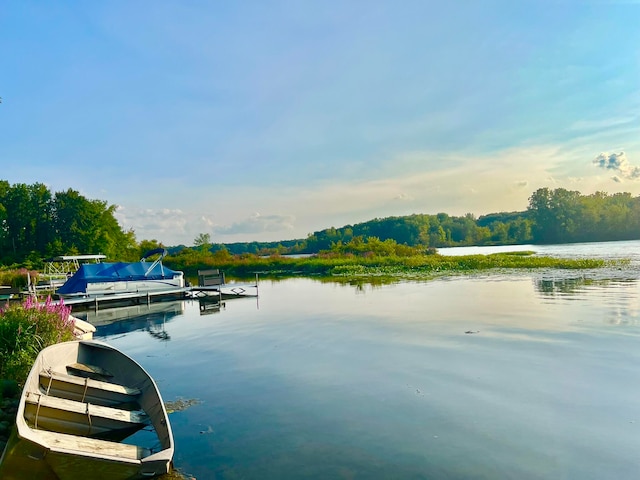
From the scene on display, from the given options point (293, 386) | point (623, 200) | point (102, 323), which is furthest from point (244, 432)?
point (623, 200)

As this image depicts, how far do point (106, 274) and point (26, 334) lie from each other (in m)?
17.7

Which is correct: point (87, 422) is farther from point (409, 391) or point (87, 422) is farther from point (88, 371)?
point (409, 391)

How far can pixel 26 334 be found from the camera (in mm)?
8805

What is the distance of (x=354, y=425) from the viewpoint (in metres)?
7.30

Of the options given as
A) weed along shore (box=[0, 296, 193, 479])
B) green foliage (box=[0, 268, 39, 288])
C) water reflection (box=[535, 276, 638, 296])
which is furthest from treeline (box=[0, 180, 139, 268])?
weed along shore (box=[0, 296, 193, 479])

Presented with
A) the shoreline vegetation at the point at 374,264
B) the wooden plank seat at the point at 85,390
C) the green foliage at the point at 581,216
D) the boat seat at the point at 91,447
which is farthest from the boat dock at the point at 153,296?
the green foliage at the point at 581,216

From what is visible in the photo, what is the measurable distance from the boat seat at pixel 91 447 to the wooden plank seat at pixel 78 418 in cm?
68

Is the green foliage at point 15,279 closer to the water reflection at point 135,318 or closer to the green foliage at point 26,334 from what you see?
the water reflection at point 135,318

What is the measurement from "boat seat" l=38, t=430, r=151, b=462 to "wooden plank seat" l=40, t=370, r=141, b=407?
1.70m

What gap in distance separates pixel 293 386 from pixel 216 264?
50.4 meters

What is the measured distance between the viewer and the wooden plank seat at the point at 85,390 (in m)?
6.86

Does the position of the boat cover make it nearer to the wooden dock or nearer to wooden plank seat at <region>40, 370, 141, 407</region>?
the wooden dock

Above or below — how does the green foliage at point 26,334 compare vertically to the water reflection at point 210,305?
above

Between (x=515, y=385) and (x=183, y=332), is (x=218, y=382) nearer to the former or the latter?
(x=515, y=385)
